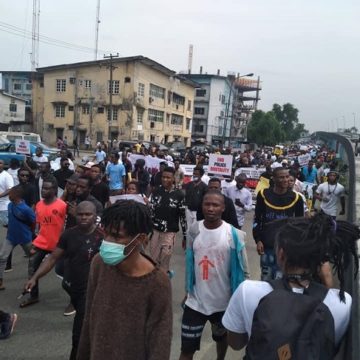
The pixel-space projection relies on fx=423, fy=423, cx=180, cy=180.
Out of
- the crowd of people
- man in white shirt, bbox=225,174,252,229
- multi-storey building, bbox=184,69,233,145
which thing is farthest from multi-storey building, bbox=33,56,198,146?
the crowd of people

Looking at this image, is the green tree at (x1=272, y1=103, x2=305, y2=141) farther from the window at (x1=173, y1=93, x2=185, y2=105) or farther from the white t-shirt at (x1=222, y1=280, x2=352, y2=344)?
the white t-shirt at (x1=222, y1=280, x2=352, y2=344)

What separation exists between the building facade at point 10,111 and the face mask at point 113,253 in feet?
168

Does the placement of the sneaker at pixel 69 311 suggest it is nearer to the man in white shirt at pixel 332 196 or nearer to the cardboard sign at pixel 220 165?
the man in white shirt at pixel 332 196

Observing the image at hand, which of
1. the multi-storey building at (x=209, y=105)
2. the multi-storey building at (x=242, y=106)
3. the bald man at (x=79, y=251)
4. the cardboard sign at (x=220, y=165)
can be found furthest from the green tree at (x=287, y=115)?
the bald man at (x=79, y=251)

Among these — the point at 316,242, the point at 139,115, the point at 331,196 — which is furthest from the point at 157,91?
the point at 316,242

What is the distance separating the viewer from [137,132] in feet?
157

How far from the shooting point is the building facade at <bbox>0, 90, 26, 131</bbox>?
163ft

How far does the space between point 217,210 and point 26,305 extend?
2.98m

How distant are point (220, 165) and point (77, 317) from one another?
8.50m

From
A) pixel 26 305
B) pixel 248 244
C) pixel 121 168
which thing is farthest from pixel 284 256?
pixel 121 168

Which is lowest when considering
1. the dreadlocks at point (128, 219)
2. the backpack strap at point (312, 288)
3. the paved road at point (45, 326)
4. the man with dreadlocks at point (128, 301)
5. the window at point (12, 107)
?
the paved road at point (45, 326)

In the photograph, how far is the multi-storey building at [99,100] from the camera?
152 ft

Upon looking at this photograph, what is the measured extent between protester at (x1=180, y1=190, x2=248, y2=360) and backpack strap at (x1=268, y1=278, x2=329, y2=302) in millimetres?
1680

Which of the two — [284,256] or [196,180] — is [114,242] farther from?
[196,180]
